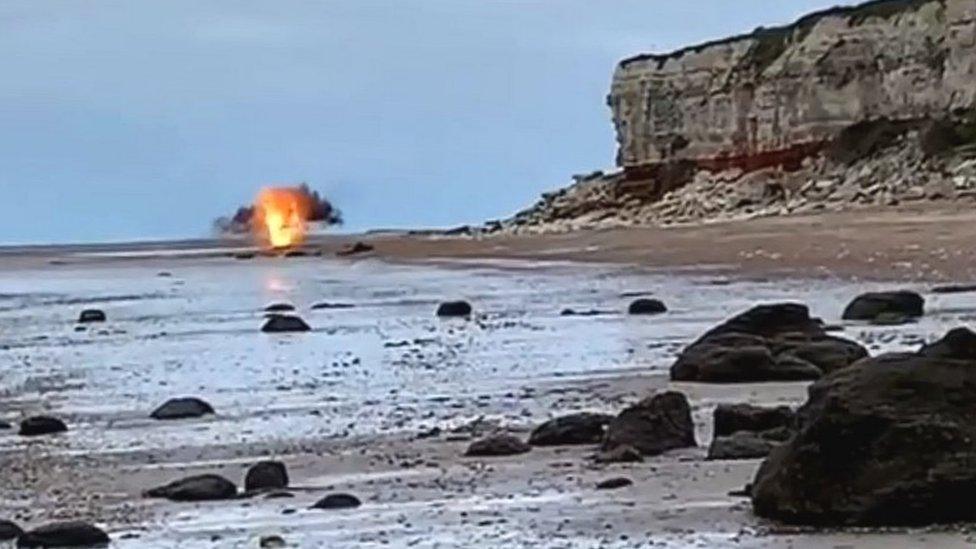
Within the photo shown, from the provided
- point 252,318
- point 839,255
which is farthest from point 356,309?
point 839,255

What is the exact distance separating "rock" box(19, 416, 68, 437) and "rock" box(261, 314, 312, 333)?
6.64m

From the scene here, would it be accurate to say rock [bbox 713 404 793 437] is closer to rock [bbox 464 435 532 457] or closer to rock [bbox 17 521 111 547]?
rock [bbox 464 435 532 457]

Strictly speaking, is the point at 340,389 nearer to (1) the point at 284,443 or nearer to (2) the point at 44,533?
(1) the point at 284,443

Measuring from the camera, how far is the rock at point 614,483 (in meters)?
6.48

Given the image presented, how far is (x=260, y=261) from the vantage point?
42.4 metres

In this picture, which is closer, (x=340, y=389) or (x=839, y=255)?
(x=340, y=389)

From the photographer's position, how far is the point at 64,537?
5762mm

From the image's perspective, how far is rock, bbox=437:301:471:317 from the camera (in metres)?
17.4

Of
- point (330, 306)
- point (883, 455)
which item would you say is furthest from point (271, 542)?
point (330, 306)

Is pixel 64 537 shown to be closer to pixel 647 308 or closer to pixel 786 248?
pixel 647 308

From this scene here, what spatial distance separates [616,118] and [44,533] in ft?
176

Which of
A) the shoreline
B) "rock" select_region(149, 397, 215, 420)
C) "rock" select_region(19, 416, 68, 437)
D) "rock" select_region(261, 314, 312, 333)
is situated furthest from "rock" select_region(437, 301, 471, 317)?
"rock" select_region(19, 416, 68, 437)

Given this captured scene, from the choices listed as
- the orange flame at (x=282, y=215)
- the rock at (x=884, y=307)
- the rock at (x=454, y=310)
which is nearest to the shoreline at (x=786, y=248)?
the rock at (x=454, y=310)

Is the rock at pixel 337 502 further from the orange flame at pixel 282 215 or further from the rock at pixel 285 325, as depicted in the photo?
the orange flame at pixel 282 215
